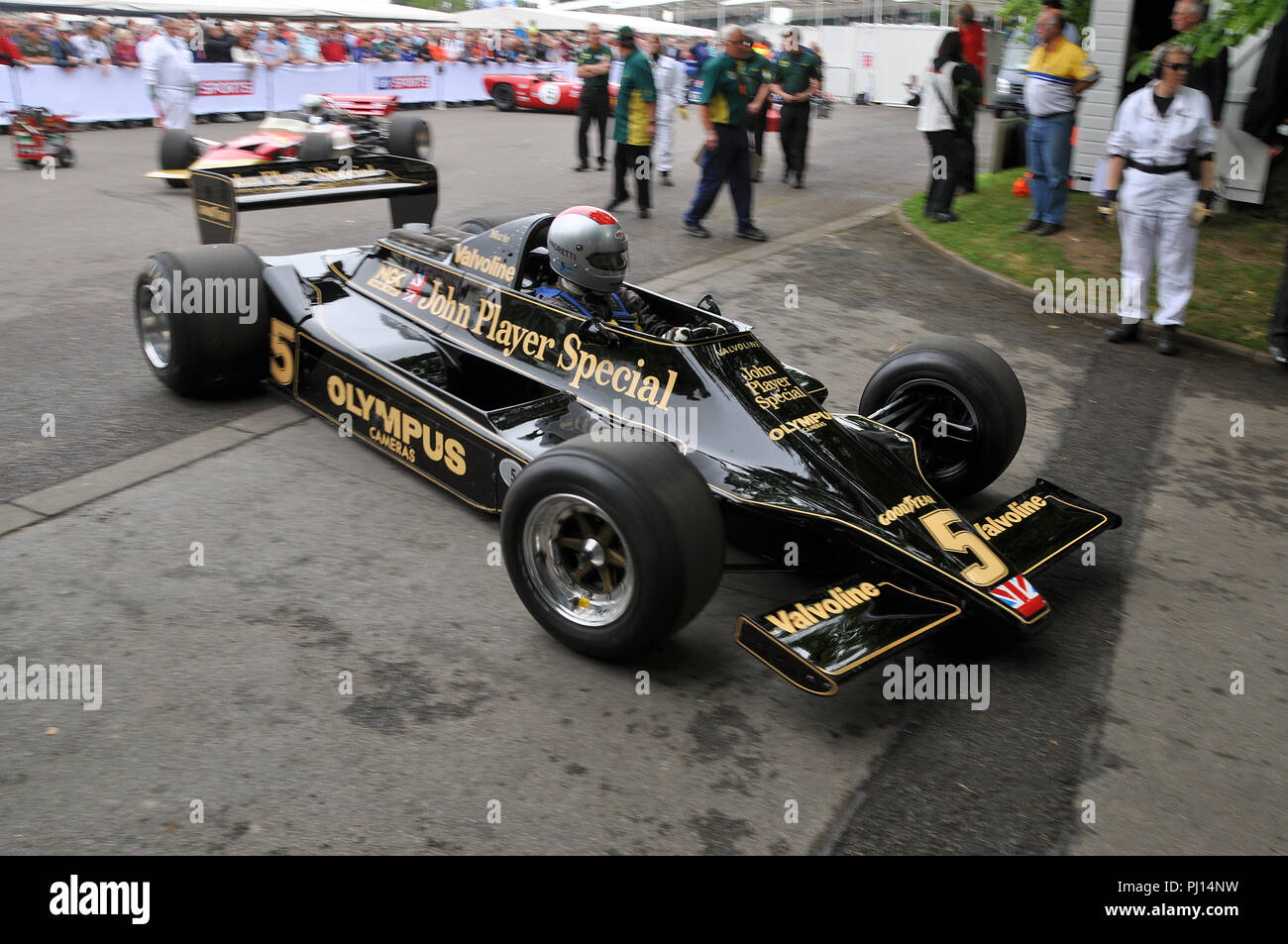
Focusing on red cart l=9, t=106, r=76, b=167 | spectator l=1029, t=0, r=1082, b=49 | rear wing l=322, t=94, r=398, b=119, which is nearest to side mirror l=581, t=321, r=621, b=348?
spectator l=1029, t=0, r=1082, b=49

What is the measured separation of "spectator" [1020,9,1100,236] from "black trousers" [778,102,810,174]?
3647mm

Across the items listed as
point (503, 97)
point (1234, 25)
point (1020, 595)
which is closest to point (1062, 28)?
point (1234, 25)

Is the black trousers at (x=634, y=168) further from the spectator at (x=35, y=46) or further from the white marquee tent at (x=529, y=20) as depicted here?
the white marquee tent at (x=529, y=20)

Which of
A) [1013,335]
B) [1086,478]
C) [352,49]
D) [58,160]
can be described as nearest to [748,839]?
[1086,478]

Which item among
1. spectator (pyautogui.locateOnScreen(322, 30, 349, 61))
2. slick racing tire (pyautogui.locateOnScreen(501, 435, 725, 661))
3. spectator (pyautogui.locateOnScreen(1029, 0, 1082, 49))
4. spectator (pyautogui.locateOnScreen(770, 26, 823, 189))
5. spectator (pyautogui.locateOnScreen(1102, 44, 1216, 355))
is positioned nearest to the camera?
slick racing tire (pyautogui.locateOnScreen(501, 435, 725, 661))

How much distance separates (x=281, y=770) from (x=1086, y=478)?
4412 mm

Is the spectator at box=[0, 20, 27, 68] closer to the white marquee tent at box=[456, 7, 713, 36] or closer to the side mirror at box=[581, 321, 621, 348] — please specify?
the side mirror at box=[581, 321, 621, 348]

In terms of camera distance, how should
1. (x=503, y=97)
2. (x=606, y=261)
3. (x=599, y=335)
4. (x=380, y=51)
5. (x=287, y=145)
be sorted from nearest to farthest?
1. (x=599, y=335)
2. (x=606, y=261)
3. (x=287, y=145)
4. (x=503, y=97)
5. (x=380, y=51)

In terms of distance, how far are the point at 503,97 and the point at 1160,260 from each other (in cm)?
1807

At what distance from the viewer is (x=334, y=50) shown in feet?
77.7

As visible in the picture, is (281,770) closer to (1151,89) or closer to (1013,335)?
(1013,335)

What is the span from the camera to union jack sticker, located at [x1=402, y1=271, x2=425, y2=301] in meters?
5.71

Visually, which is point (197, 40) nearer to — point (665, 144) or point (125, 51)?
point (125, 51)
